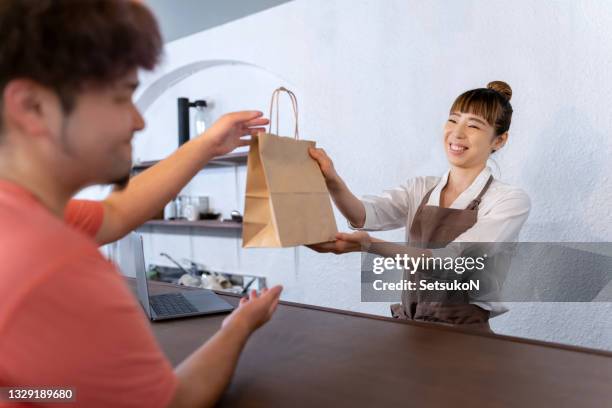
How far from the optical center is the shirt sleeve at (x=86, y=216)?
900 millimetres

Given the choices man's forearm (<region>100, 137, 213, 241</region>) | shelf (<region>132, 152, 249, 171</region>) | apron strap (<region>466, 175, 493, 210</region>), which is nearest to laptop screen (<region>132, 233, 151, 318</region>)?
man's forearm (<region>100, 137, 213, 241</region>)

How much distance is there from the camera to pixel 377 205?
5.78 ft

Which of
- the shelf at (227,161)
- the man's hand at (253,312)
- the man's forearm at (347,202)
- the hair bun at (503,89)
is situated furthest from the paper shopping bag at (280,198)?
the shelf at (227,161)

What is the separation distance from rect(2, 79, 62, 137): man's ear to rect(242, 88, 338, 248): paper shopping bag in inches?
23.5

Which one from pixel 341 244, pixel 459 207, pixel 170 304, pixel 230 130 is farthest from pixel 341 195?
pixel 170 304

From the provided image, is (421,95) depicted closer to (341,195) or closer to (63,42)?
(341,195)

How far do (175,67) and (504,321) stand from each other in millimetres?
2746

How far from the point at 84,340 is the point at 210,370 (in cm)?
25

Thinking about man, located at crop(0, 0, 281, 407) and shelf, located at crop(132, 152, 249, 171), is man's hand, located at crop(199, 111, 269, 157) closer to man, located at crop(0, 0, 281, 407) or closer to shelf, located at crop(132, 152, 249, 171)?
man, located at crop(0, 0, 281, 407)

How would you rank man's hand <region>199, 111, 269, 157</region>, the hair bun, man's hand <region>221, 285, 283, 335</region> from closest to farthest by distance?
1. man's hand <region>221, 285, 283, 335</region>
2. man's hand <region>199, 111, 269, 157</region>
3. the hair bun

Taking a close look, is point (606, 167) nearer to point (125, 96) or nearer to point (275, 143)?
point (275, 143)

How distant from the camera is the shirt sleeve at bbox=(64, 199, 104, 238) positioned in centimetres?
90

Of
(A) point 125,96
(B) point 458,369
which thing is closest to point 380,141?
(B) point 458,369

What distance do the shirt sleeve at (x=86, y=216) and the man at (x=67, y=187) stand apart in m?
0.34
